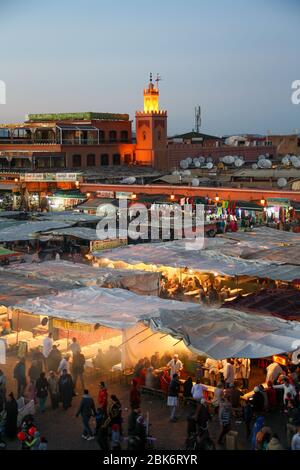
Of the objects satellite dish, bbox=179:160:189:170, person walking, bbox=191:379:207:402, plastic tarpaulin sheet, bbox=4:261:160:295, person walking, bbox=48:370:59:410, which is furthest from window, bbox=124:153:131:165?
person walking, bbox=191:379:207:402

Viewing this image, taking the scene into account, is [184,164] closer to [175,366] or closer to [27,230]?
[27,230]

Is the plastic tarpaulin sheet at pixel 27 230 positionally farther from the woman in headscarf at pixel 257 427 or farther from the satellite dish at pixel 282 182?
the woman in headscarf at pixel 257 427

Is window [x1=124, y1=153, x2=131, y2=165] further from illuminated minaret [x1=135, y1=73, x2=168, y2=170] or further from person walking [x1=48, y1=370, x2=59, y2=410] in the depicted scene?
person walking [x1=48, y1=370, x2=59, y2=410]

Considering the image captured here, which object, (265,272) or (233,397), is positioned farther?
(265,272)

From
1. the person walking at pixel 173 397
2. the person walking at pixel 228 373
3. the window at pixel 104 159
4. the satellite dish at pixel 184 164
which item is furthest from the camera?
the window at pixel 104 159

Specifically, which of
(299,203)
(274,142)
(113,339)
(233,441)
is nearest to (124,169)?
(299,203)

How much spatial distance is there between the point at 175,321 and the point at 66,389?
1968 millimetres

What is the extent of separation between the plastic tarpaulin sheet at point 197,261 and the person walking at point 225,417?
6097 millimetres

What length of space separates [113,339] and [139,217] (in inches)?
520

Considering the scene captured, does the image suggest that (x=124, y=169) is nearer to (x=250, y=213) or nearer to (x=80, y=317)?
(x=250, y=213)

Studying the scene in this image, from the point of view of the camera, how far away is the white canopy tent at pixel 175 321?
9516mm

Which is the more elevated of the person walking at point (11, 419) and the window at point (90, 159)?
the window at point (90, 159)

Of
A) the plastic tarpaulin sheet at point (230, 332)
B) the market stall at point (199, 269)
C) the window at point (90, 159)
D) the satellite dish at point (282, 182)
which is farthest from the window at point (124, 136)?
the plastic tarpaulin sheet at point (230, 332)

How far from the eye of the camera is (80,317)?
10.9 metres
